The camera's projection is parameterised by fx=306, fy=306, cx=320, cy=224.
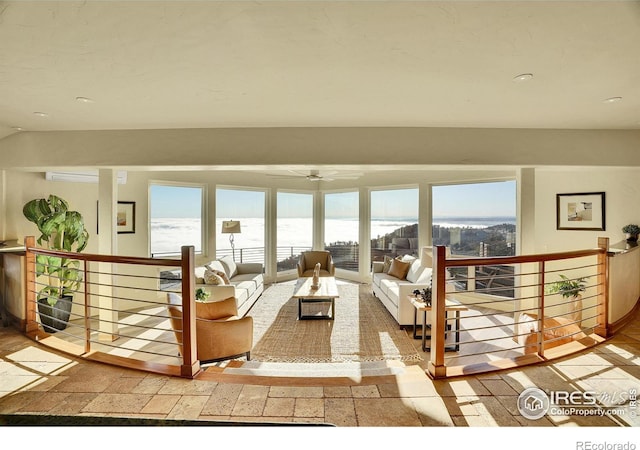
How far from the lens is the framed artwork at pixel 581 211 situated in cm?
483

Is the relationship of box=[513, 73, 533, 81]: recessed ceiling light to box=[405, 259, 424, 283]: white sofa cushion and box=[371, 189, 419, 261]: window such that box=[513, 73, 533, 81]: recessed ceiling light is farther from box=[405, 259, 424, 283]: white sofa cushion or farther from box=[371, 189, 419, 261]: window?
box=[371, 189, 419, 261]: window

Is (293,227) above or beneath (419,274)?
above

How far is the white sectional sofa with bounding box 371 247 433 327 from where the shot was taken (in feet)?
14.5

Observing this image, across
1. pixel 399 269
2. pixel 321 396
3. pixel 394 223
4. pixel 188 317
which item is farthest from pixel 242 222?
pixel 321 396

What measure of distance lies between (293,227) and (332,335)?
4085 millimetres

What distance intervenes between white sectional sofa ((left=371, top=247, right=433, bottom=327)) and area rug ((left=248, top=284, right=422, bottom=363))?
0.19 m

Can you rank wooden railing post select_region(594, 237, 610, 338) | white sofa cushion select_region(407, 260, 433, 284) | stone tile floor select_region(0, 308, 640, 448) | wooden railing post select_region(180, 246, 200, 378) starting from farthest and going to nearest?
white sofa cushion select_region(407, 260, 433, 284)
wooden railing post select_region(594, 237, 610, 338)
wooden railing post select_region(180, 246, 200, 378)
stone tile floor select_region(0, 308, 640, 448)

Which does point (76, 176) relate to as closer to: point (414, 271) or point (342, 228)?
point (342, 228)

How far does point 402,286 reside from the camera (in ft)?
14.7

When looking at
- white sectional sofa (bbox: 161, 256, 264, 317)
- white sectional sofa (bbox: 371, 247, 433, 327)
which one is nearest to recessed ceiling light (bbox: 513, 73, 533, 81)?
white sectional sofa (bbox: 371, 247, 433, 327)

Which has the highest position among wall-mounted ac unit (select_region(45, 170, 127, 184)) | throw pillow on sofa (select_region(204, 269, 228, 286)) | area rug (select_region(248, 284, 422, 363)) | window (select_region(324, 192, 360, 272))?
wall-mounted ac unit (select_region(45, 170, 127, 184))

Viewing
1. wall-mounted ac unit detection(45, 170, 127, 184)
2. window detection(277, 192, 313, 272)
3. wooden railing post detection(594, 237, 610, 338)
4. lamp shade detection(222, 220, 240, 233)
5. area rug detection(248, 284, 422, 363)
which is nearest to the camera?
wooden railing post detection(594, 237, 610, 338)

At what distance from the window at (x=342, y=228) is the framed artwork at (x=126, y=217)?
14.4ft
